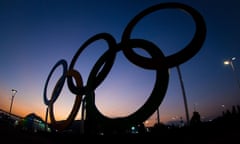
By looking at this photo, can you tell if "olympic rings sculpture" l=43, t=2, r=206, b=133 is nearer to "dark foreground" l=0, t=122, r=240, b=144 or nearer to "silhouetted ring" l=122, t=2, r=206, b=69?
"silhouetted ring" l=122, t=2, r=206, b=69

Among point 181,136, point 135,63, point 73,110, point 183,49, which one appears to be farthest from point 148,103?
point 73,110

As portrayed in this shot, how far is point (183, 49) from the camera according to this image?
988 centimetres

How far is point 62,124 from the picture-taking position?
1523 centimetres

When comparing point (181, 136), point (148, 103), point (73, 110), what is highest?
point (148, 103)

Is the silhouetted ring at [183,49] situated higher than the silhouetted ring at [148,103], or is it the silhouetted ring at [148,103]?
the silhouetted ring at [183,49]

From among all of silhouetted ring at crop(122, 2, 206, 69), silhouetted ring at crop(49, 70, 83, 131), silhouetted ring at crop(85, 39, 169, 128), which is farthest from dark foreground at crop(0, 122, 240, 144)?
silhouetted ring at crop(49, 70, 83, 131)

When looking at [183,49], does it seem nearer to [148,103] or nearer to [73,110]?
[148,103]

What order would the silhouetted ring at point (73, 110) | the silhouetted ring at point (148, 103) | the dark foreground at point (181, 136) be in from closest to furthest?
1. the dark foreground at point (181, 136)
2. the silhouetted ring at point (148, 103)
3. the silhouetted ring at point (73, 110)

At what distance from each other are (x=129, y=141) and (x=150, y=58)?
4972 millimetres

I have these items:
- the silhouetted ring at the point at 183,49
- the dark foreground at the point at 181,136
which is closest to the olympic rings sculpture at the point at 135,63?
the silhouetted ring at the point at 183,49

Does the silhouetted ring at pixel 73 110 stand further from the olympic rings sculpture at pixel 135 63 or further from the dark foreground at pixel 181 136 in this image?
the dark foreground at pixel 181 136

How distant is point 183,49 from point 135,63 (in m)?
3.07

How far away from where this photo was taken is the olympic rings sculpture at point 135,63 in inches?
382

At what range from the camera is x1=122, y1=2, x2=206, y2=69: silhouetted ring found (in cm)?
973
